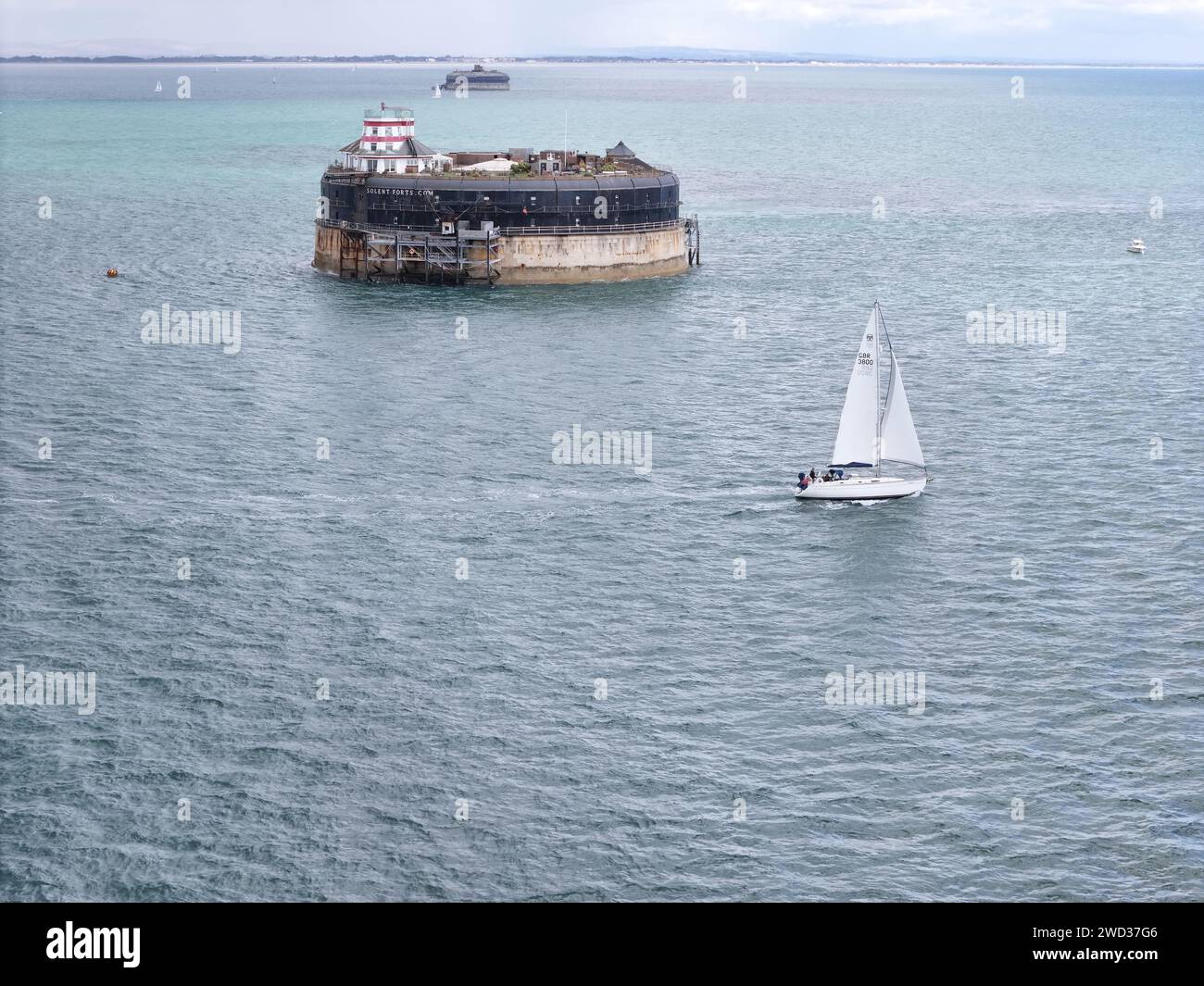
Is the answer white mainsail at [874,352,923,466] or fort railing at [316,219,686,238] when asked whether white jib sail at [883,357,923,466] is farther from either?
fort railing at [316,219,686,238]

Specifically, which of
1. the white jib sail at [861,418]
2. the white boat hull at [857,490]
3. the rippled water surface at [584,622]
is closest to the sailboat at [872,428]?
the white jib sail at [861,418]

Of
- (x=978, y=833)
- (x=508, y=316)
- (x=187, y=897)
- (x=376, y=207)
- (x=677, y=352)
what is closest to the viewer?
(x=187, y=897)

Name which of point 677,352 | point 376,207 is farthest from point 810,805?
point 376,207

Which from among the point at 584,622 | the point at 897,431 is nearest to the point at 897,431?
the point at 897,431

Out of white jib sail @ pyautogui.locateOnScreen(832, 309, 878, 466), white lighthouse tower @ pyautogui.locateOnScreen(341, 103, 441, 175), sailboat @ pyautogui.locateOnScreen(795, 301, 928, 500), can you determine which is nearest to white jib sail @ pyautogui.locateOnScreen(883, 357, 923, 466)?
sailboat @ pyautogui.locateOnScreen(795, 301, 928, 500)

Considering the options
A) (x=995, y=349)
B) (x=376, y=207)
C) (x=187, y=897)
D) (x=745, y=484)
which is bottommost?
(x=187, y=897)

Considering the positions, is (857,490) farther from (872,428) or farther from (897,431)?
(897,431)
